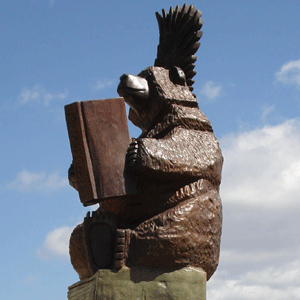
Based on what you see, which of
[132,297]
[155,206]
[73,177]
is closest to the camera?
[132,297]

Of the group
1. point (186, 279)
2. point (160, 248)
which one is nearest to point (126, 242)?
point (160, 248)

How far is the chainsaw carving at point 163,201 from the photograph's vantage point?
16.8 ft

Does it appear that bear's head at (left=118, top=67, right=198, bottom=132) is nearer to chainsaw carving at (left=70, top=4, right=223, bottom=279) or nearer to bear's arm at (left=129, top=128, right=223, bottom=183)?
chainsaw carving at (left=70, top=4, right=223, bottom=279)

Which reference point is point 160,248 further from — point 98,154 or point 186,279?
point 98,154

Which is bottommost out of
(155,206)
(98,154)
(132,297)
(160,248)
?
(132,297)

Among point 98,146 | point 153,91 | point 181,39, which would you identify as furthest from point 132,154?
point 181,39

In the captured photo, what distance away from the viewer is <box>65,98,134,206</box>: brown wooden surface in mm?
5266

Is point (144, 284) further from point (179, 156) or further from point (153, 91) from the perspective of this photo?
point (153, 91)

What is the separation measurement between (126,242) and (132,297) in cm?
50

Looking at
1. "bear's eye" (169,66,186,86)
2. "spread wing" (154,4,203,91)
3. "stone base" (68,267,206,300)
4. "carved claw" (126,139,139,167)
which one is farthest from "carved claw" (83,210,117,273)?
"spread wing" (154,4,203,91)

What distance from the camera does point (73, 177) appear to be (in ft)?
19.0

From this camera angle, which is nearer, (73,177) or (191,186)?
(191,186)

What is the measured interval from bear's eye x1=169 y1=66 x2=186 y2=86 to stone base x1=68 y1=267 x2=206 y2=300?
2.12 metres

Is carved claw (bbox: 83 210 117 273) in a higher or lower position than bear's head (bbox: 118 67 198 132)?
lower
